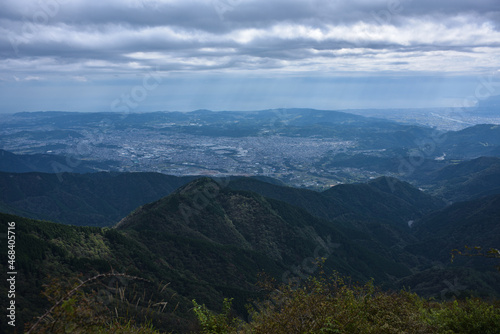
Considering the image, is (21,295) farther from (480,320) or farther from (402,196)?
(402,196)

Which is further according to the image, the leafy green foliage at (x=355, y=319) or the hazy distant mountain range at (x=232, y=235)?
the hazy distant mountain range at (x=232, y=235)

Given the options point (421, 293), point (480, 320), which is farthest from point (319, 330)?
point (421, 293)

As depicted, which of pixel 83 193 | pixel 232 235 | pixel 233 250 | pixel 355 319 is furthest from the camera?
pixel 83 193

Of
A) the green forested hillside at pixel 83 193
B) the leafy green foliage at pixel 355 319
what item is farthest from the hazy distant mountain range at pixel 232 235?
the leafy green foliage at pixel 355 319

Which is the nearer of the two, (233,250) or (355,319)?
(355,319)

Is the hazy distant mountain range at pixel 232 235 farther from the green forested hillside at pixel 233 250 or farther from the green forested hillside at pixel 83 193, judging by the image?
the green forested hillside at pixel 83 193

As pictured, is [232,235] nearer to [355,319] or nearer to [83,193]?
[355,319]

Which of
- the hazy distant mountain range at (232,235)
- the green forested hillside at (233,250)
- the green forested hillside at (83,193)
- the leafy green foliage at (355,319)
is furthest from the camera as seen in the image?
the green forested hillside at (83,193)

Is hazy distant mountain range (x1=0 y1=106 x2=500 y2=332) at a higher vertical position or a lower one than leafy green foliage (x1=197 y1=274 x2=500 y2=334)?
lower

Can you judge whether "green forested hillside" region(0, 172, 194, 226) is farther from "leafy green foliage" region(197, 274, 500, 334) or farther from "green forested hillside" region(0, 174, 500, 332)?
"leafy green foliage" region(197, 274, 500, 334)

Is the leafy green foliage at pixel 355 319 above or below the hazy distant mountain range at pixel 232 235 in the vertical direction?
above

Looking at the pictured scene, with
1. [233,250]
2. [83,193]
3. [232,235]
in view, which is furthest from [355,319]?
[83,193]

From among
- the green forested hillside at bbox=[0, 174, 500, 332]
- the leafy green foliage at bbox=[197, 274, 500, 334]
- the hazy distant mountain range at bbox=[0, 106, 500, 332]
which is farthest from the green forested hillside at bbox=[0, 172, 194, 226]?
the leafy green foliage at bbox=[197, 274, 500, 334]
